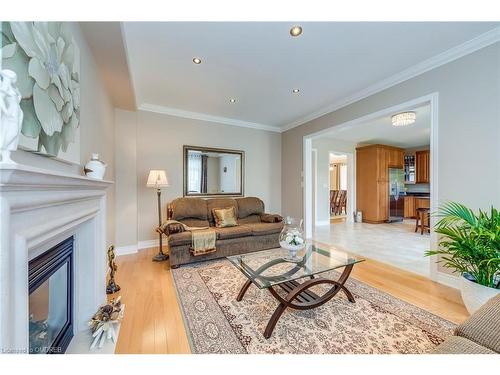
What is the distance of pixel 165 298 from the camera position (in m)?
1.96

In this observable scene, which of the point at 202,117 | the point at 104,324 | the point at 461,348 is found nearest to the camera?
the point at 461,348

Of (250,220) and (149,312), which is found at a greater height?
→ (250,220)

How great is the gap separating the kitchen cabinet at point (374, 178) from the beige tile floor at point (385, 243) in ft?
1.80

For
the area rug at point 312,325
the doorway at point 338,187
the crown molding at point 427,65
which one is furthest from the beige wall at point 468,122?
the doorway at point 338,187

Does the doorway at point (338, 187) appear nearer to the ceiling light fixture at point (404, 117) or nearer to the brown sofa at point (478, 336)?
the ceiling light fixture at point (404, 117)

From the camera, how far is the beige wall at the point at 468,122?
1.92 meters

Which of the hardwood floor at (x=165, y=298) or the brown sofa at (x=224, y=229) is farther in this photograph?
the brown sofa at (x=224, y=229)

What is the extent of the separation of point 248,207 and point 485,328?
3.17m

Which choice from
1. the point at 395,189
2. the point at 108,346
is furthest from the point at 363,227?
the point at 108,346

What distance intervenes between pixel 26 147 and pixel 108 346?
1293 mm

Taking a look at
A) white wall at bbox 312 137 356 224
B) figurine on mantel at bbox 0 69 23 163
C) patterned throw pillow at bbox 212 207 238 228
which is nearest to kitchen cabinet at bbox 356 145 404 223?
white wall at bbox 312 137 356 224

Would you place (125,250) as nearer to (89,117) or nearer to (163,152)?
(163,152)

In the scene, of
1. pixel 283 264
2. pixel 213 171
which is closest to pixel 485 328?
pixel 283 264

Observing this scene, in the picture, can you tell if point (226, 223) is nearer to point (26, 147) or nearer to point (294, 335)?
point (294, 335)
